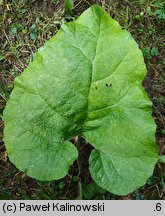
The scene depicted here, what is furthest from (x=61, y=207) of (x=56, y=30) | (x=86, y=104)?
(x=56, y=30)

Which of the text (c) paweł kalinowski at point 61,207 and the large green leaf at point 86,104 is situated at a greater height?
the large green leaf at point 86,104

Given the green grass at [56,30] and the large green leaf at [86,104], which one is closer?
the large green leaf at [86,104]

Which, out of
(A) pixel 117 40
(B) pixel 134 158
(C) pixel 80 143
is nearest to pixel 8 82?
(C) pixel 80 143

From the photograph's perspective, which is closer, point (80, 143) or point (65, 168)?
point (65, 168)

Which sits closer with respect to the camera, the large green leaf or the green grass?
the large green leaf

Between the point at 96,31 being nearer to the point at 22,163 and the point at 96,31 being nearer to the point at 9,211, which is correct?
the point at 22,163

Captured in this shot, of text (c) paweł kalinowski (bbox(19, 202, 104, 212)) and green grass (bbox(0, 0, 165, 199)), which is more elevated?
green grass (bbox(0, 0, 165, 199))

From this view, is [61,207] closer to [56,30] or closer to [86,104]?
[86,104]

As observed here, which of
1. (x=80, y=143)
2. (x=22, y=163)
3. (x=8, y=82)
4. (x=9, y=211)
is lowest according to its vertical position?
(x=9, y=211)
